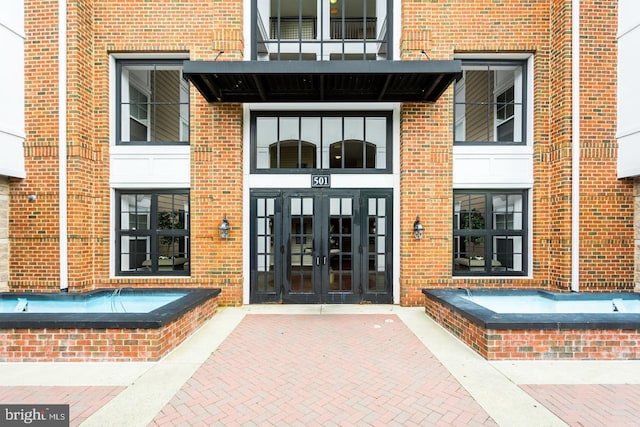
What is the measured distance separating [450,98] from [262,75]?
159 inches

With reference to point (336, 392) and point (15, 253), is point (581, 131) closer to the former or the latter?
point (336, 392)

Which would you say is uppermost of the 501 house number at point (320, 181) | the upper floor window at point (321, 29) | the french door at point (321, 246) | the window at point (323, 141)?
the upper floor window at point (321, 29)

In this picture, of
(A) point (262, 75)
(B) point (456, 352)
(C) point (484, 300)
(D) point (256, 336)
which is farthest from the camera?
(C) point (484, 300)

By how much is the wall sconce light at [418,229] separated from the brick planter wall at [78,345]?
504cm

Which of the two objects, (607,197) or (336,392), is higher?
(607,197)

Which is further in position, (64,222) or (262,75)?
(64,222)

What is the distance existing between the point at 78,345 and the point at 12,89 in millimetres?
5455

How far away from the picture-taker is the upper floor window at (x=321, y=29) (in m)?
6.87

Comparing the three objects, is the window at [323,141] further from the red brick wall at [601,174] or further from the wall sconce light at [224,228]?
the red brick wall at [601,174]

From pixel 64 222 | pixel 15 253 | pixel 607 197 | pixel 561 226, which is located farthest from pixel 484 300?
pixel 15 253

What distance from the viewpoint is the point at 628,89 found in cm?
610

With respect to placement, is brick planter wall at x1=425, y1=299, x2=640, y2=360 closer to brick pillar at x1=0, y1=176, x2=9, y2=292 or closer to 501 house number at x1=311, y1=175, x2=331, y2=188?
501 house number at x1=311, y1=175, x2=331, y2=188

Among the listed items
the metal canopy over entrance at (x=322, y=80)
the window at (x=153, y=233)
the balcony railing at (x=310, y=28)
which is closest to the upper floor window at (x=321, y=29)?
the balcony railing at (x=310, y=28)

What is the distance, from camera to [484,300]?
6.20 metres
